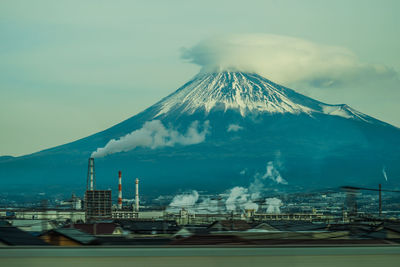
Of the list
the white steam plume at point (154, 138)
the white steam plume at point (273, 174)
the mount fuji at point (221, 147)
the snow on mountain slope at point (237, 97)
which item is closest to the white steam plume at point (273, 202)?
the mount fuji at point (221, 147)

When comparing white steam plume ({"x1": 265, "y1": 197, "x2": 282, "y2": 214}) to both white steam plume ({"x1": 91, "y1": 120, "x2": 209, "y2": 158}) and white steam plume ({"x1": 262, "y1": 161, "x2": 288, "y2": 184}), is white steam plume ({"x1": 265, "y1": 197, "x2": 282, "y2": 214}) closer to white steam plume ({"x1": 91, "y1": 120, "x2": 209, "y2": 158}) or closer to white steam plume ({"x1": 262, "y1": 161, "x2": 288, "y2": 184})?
white steam plume ({"x1": 91, "y1": 120, "x2": 209, "y2": 158})

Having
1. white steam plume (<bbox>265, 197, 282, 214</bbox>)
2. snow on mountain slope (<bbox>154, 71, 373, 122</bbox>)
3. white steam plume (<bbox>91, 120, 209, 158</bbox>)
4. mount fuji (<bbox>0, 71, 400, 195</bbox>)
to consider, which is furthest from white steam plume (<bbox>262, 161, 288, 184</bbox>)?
white steam plume (<bbox>265, 197, 282, 214</bbox>)

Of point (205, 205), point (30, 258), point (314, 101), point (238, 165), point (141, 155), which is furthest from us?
point (314, 101)

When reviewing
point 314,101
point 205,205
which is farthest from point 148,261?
point 314,101

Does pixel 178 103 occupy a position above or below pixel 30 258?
above

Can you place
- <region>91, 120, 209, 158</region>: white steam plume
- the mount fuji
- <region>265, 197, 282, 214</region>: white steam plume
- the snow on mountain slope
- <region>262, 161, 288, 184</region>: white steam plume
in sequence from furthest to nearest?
the snow on mountain slope, <region>91, 120, 209, 158</region>: white steam plume, <region>262, 161, 288, 184</region>: white steam plume, the mount fuji, <region>265, 197, 282, 214</region>: white steam plume

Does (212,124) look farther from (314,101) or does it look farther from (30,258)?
(30,258)
